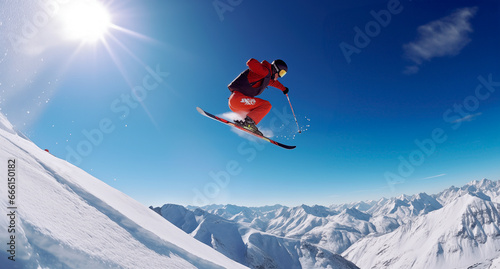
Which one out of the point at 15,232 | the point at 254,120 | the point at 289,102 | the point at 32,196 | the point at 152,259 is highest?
the point at 289,102

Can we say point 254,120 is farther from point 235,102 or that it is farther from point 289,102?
point 289,102

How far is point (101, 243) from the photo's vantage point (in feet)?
11.3

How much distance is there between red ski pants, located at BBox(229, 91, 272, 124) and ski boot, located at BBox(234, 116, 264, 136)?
16cm

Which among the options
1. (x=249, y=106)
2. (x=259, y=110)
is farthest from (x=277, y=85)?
(x=249, y=106)

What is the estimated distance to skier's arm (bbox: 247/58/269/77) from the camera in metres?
8.83

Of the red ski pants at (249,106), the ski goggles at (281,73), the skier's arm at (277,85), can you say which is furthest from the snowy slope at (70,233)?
the skier's arm at (277,85)

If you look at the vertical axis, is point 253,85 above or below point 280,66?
below

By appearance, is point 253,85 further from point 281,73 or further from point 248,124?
point 248,124

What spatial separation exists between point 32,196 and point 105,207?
1620 mm

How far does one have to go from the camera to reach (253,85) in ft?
30.9

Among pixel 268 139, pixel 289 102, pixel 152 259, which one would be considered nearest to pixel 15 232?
pixel 152 259

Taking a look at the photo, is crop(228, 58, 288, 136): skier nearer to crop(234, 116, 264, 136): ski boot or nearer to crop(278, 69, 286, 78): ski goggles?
crop(278, 69, 286, 78): ski goggles

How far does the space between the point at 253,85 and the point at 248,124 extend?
1791 mm

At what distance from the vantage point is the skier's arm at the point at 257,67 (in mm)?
8828
